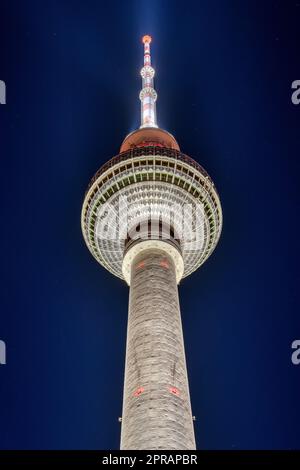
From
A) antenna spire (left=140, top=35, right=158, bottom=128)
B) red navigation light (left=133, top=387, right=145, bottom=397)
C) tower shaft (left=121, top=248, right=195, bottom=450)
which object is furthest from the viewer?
antenna spire (left=140, top=35, right=158, bottom=128)

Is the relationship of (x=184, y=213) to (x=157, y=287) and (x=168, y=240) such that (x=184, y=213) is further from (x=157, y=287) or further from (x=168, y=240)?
(x=157, y=287)

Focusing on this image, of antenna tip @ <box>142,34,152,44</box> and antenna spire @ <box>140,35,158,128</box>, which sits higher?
antenna tip @ <box>142,34,152,44</box>

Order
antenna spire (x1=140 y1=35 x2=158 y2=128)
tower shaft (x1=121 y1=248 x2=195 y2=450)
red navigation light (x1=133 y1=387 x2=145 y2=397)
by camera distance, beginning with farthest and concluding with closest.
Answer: antenna spire (x1=140 y1=35 x2=158 y2=128) → red navigation light (x1=133 y1=387 x2=145 y2=397) → tower shaft (x1=121 y1=248 x2=195 y2=450)

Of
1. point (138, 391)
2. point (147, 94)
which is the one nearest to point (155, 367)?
point (138, 391)

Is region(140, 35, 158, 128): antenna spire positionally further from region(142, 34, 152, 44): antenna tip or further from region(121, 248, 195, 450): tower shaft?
region(121, 248, 195, 450): tower shaft

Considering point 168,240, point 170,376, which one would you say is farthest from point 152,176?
point 170,376

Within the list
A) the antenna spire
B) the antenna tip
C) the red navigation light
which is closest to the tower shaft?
the red navigation light

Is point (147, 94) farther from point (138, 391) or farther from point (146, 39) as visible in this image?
point (138, 391)

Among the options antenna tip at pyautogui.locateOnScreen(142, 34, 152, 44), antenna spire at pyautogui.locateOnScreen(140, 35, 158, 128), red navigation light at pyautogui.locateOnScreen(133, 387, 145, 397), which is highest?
antenna tip at pyautogui.locateOnScreen(142, 34, 152, 44)
